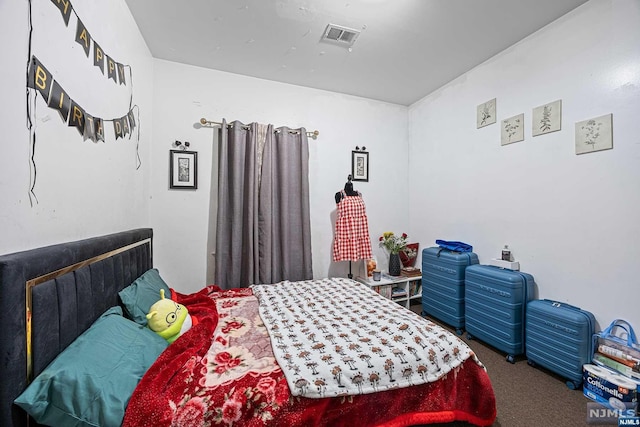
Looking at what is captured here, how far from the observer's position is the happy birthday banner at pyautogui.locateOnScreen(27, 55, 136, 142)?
91 centimetres

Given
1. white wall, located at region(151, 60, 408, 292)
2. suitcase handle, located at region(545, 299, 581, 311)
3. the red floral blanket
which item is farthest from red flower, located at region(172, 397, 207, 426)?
suitcase handle, located at region(545, 299, 581, 311)

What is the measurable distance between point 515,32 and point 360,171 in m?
1.86

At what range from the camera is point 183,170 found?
251cm

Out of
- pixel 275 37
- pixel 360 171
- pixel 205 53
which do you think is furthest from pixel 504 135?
pixel 205 53

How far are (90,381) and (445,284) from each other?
273 cm

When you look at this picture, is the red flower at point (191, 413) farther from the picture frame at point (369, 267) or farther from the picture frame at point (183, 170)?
the picture frame at point (369, 267)

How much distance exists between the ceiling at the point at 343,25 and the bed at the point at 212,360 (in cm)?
167

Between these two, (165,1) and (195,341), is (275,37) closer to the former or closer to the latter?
(165,1)

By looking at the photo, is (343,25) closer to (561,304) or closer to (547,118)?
(547,118)

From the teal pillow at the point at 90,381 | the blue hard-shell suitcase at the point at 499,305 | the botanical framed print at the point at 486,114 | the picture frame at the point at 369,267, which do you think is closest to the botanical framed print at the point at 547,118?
the botanical framed print at the point at 486,114

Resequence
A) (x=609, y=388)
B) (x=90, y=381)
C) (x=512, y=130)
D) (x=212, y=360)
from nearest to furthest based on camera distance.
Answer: (x=90, y=381)
(x=212, y=360)
(x=609, y=388)
(x=512, y=130)

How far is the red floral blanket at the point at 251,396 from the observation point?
97cm

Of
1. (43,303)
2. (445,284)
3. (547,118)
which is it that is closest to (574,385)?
(445,284)

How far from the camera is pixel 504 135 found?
7.63ft
